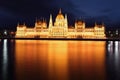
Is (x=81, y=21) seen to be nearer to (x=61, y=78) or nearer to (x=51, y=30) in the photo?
(x=51, y=30)

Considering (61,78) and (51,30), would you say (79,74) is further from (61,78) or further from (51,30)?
(51,30)

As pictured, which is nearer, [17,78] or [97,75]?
[17,78]

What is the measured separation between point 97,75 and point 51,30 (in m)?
121

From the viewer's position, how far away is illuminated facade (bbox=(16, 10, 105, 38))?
137375 mm

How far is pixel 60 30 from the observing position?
13750cm

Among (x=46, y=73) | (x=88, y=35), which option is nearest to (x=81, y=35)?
(x=88, y=35)

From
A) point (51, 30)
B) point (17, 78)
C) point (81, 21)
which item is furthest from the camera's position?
point (81, 21)

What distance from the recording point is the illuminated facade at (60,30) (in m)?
137

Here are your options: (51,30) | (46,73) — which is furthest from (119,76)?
(51,30)

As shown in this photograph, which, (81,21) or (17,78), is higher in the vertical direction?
(81,21)

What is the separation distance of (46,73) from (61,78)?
1.86 m

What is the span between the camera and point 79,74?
17688mm

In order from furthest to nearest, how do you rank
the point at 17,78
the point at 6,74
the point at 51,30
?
the point at 51,30, the point at 6,74, the point at 17,78

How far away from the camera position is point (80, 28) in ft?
465
